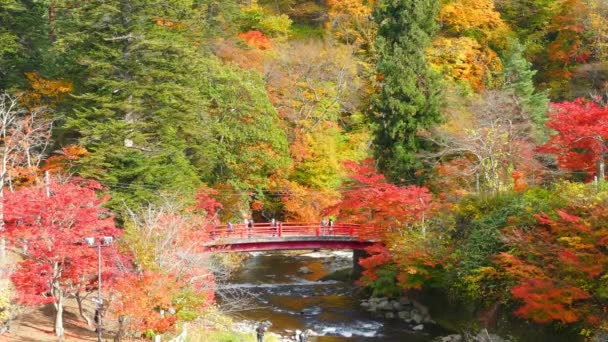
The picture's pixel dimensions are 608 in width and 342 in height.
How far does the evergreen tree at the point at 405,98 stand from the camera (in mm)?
33969

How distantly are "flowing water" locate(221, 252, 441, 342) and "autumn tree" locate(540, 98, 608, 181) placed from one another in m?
10.0

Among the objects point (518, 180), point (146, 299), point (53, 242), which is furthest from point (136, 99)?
point (518, 180)

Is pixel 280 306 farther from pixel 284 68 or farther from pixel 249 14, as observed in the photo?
pixel 249 14

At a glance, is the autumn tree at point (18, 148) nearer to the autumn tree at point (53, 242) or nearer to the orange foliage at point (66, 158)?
the orange foliage at point (66, 158)

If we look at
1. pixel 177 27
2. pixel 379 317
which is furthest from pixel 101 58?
pixel 379 317

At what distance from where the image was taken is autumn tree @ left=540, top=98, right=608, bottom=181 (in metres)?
26.8

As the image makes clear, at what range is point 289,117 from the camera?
4297cm

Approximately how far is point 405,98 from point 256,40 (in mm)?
20938

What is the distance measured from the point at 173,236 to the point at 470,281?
11718 mm

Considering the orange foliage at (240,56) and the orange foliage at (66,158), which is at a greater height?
the orange foliage at (240,56)

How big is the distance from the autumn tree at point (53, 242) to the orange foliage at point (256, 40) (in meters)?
31.6

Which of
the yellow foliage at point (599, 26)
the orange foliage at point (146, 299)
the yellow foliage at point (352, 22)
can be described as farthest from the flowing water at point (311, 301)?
the yellow foliage at point (599, 26)

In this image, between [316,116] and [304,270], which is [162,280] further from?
[316,116]

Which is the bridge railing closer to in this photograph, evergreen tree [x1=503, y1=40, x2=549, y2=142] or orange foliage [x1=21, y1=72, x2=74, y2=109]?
orange foliage [x1=21, y1=72, x2=74, y2=109]
